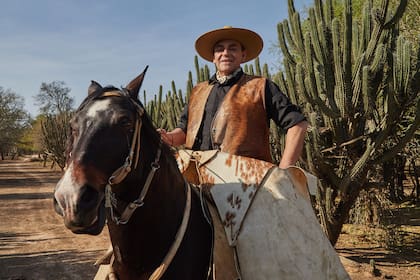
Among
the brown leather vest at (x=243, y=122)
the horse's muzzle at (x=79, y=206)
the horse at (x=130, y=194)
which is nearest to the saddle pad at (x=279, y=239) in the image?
the horse at (x=130, y=194)

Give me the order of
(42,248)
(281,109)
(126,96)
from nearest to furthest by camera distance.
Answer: (126,96) < (281,109) < (42,248)

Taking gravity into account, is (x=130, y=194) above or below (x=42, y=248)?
above

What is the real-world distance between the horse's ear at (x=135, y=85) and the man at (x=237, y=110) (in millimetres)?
633

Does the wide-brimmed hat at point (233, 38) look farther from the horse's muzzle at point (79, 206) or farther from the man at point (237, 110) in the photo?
the horse's muzzle at point (79, 206)

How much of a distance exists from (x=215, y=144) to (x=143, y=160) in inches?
40.4

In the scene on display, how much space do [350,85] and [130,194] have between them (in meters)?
5.43

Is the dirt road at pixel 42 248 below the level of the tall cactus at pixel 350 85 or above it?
below

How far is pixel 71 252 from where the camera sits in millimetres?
7762

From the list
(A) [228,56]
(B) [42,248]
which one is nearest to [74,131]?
(A) [228,56]

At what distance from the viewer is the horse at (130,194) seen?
4.70 feet

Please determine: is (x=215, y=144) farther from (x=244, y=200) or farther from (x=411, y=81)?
(x=411, y=81)

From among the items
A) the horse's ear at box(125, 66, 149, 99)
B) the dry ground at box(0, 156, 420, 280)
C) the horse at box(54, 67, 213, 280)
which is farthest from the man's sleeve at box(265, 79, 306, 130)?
the dry ground at box(0, 156, 420, 280)

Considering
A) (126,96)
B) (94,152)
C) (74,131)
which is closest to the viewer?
(94,152)

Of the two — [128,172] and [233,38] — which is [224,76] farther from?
[128,172]
